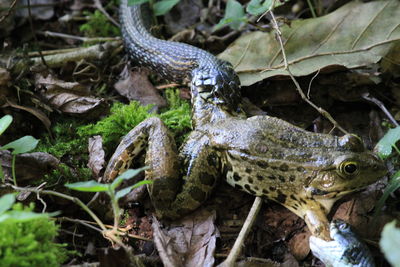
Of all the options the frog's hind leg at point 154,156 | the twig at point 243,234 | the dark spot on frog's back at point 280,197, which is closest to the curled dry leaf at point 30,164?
the frog's hind leg at point 154,156

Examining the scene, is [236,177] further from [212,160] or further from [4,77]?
[4,77]

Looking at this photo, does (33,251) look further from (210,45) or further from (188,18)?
(188,18)

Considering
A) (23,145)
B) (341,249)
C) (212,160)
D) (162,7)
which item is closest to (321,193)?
Result: (341,249)

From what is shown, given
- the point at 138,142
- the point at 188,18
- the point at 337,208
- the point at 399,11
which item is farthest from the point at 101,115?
the point at 399,11

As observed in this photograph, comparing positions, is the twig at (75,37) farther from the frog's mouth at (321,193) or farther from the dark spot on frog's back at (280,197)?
the frog's mouth at (321,193)

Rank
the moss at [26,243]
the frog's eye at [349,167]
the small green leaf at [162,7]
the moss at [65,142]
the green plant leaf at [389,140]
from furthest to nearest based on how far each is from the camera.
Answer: the small green leaf at [162,7]
the moss at [65,142]
the green plant leaf at [389,140]
the frog's eye at [349,167]
the moss at [26,243]

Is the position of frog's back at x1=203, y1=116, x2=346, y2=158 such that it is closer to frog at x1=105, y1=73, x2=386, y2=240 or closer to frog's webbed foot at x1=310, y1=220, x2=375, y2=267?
frog at x1=105, y1=73, x2=386, y2=240
